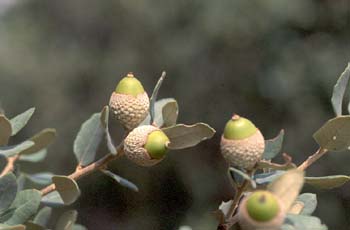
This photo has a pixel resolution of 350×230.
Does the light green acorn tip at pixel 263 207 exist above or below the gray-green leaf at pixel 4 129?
below

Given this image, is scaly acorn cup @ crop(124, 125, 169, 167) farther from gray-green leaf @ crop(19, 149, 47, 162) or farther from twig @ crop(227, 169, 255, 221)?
gray-green leaf @ crop(19, 149, 47, 162)

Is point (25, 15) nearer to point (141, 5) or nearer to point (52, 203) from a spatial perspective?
point (141, 5)

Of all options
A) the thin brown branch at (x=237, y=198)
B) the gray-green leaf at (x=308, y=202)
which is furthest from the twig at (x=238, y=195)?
the gray-green leaf at (x=308, y=202)

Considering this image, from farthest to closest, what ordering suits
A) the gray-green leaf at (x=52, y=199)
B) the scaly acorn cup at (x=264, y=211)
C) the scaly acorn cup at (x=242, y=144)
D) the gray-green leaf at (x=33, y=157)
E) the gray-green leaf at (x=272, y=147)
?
the gray-green leaf at (x=33, y=157) → the gray-green leaf at (x=52, y=199) → the gray-green leaf at (x=272, y=147) → the scaly acorn cup at (x=242, y=144) → the scaly acorn cup at (x=264, y=211)

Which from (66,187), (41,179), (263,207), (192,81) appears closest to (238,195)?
(263,207)

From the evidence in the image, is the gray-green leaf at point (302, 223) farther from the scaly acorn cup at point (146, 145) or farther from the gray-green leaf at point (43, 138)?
the gray-green leaf at point (43, 138)

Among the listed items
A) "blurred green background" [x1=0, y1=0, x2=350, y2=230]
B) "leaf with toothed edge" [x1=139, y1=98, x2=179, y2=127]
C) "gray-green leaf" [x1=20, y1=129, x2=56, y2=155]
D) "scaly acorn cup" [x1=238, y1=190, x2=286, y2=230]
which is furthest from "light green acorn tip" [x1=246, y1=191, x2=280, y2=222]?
"blurred green background" [x1=0, y1=0, x2=350, y2=230]
